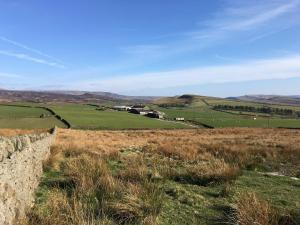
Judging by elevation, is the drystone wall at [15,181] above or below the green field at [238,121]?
above

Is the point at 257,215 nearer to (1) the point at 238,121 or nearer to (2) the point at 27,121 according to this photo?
(2) the point at 27,121

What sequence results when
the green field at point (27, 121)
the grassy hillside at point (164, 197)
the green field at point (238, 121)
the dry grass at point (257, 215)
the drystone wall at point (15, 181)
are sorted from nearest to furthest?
the drystone wall at point (15, 181) < the dry grass at point (257, 215) < the grassy hillside at point (164, 197) < the green field at point (27, 121) < the green field at point (238, 121)

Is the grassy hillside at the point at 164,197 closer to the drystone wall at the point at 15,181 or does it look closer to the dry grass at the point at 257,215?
the dry grass at the point at 257,215

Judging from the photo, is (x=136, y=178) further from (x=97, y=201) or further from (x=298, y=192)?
(x=298, y=192)

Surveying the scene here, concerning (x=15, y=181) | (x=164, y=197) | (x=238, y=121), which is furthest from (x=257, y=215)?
(x=238, y=121)

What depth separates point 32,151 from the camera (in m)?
10.2

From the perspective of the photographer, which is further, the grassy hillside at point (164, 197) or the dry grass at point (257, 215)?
the grassy hillside at point (164, 197)

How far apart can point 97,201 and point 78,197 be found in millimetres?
619

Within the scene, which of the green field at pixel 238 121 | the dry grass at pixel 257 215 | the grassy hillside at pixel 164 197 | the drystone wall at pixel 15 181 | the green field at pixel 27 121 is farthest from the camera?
the green field at pixel 238 121

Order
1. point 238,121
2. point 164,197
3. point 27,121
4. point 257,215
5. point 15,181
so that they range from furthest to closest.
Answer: point 238,121 → point 27,121 → point 164,197 → point 257,215 → point 15,181

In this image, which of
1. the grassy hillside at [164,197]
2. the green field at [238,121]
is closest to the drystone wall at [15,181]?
the grassy hillside at [164,197]

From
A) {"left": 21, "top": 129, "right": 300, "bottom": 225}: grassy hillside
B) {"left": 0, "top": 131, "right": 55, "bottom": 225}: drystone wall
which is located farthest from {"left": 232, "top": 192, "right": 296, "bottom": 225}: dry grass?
{"left": 0, "top": 131, "right": 55, "bottom": 225}: drystone wall

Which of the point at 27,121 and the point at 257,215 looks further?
the point at 27,121

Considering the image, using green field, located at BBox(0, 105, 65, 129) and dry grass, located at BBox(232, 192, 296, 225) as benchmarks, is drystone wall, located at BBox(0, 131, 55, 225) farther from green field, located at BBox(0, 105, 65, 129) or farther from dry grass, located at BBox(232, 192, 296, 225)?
green field, located at BBox(0, 105, 65, 129)
